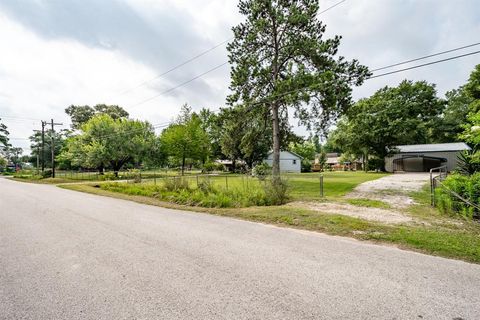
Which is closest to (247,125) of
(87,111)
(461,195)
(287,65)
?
(287,65)

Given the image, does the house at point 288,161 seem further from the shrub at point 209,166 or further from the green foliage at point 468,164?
the green foliage at point 468,164

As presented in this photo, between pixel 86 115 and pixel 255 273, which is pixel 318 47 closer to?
pixel 255 273

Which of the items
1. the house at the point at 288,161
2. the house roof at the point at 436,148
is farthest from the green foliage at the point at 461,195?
the house at the point at 288,161

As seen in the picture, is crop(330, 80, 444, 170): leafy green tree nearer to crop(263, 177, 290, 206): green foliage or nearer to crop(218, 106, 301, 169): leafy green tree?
Answer: crop(218, 106, 301, 169): leafy green tree

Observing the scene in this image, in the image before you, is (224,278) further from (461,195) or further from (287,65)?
(287,65)

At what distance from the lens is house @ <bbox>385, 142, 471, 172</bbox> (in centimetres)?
2939

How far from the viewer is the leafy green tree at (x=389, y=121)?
104ft

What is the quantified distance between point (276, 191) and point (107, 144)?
91.1 feet

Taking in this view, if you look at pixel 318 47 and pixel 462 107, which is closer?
pixel 318 47

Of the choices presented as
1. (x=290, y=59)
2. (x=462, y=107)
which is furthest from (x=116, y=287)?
(x=462, y=107)

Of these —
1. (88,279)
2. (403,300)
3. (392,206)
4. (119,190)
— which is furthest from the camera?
(119,190)

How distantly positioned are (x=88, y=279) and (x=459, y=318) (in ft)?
15.1

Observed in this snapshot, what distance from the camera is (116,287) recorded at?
10.2 ft

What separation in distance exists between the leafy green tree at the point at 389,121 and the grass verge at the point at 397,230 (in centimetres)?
2492
